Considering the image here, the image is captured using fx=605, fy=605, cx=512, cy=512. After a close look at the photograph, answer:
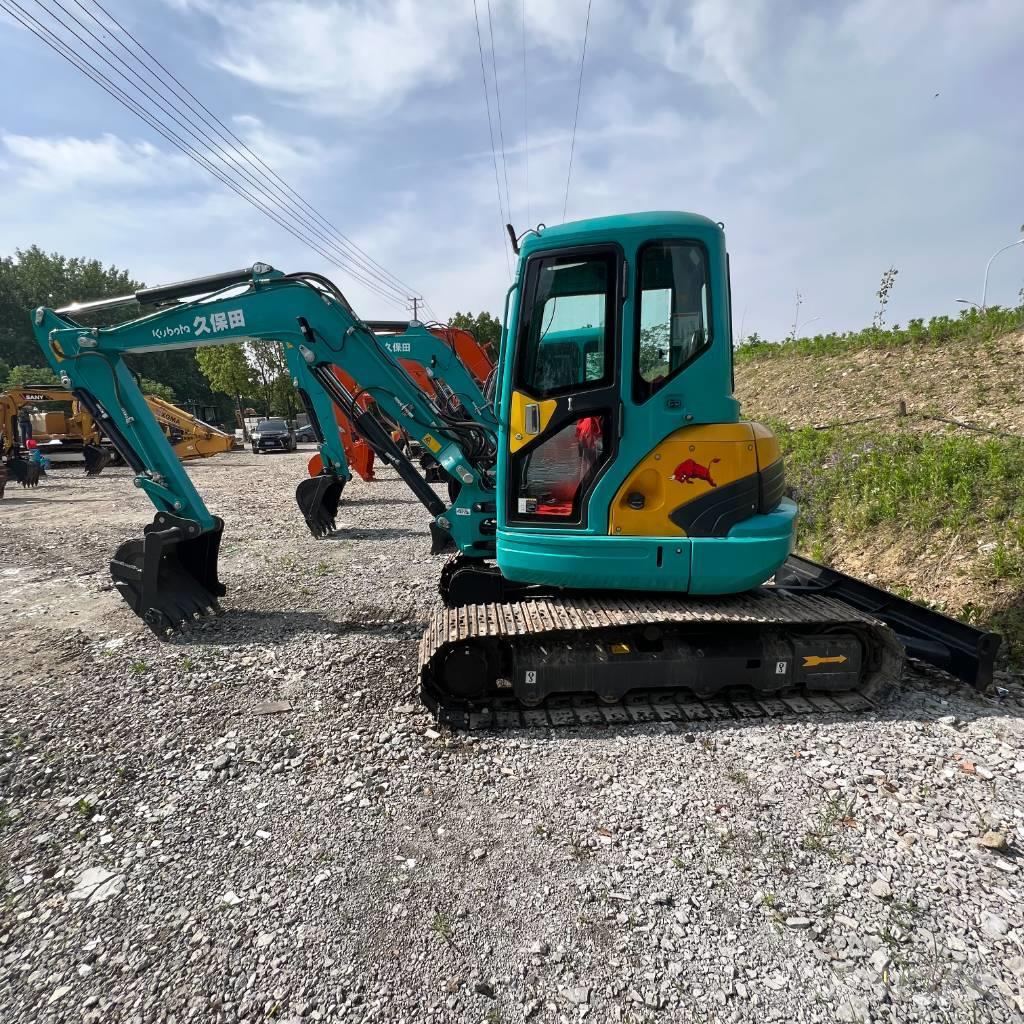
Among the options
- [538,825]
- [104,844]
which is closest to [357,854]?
[538,825]

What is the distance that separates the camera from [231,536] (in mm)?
8898

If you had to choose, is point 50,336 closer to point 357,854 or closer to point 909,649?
point 357,854

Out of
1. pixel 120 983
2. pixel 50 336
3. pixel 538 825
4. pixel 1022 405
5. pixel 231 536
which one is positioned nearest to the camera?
pixel 120 983

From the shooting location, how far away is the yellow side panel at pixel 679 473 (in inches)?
141

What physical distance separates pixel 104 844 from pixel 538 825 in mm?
1926

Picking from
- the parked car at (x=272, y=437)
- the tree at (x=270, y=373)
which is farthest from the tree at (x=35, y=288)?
the parked car at (x=272, y=437)

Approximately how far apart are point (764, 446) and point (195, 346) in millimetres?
4610

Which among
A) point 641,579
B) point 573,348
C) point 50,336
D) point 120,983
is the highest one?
point 50,336

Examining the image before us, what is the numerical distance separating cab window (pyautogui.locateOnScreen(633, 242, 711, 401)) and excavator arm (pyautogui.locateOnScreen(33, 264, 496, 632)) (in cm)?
180

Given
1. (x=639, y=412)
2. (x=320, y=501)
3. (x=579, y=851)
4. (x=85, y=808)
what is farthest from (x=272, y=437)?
(x=579, y=851)

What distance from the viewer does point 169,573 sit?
535 cm

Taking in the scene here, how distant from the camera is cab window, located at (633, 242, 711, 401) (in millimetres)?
3557

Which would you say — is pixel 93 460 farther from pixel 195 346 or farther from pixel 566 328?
pixel 566 328

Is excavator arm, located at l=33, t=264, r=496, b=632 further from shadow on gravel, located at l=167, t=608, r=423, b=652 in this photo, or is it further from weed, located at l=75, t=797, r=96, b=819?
weed, located at l=75, t=797, r=96, b=819
